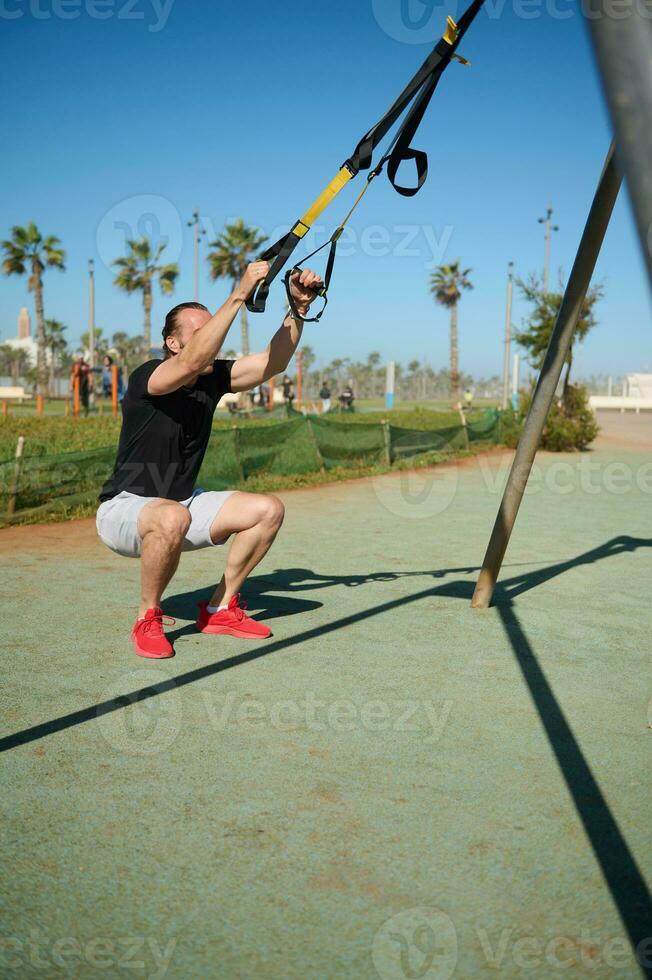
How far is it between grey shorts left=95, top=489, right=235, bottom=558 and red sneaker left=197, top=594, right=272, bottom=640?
17.0 inches

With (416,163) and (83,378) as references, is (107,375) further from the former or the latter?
(416,163)

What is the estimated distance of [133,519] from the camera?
427 cm

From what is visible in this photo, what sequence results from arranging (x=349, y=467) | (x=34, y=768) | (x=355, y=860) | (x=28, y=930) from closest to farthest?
1. (x=28, y=930)
2. (x=355, y=860)
3. (x=34, y=768)
4. (x=349, y=467)

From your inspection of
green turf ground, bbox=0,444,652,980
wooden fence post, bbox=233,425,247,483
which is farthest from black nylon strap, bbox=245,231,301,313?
wooden fence post, bbox=233,425,247,483

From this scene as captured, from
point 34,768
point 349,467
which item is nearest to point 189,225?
point 349,467

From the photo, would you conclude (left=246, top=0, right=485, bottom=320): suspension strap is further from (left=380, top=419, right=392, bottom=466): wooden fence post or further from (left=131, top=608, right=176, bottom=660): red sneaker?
(left=380, top=419, right=392, bottom=466): wooden fence post

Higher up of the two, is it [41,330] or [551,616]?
[41,330]

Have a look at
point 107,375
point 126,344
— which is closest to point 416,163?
point 107,375

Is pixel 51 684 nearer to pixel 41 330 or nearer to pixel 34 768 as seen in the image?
pixel 34 768

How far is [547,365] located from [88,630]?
2.92m

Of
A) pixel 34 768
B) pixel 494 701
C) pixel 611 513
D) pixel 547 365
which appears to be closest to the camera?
pixel 34 768

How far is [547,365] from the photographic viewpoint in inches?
184

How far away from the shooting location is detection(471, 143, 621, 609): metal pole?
173 inches

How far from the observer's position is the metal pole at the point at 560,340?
4.40 metres
